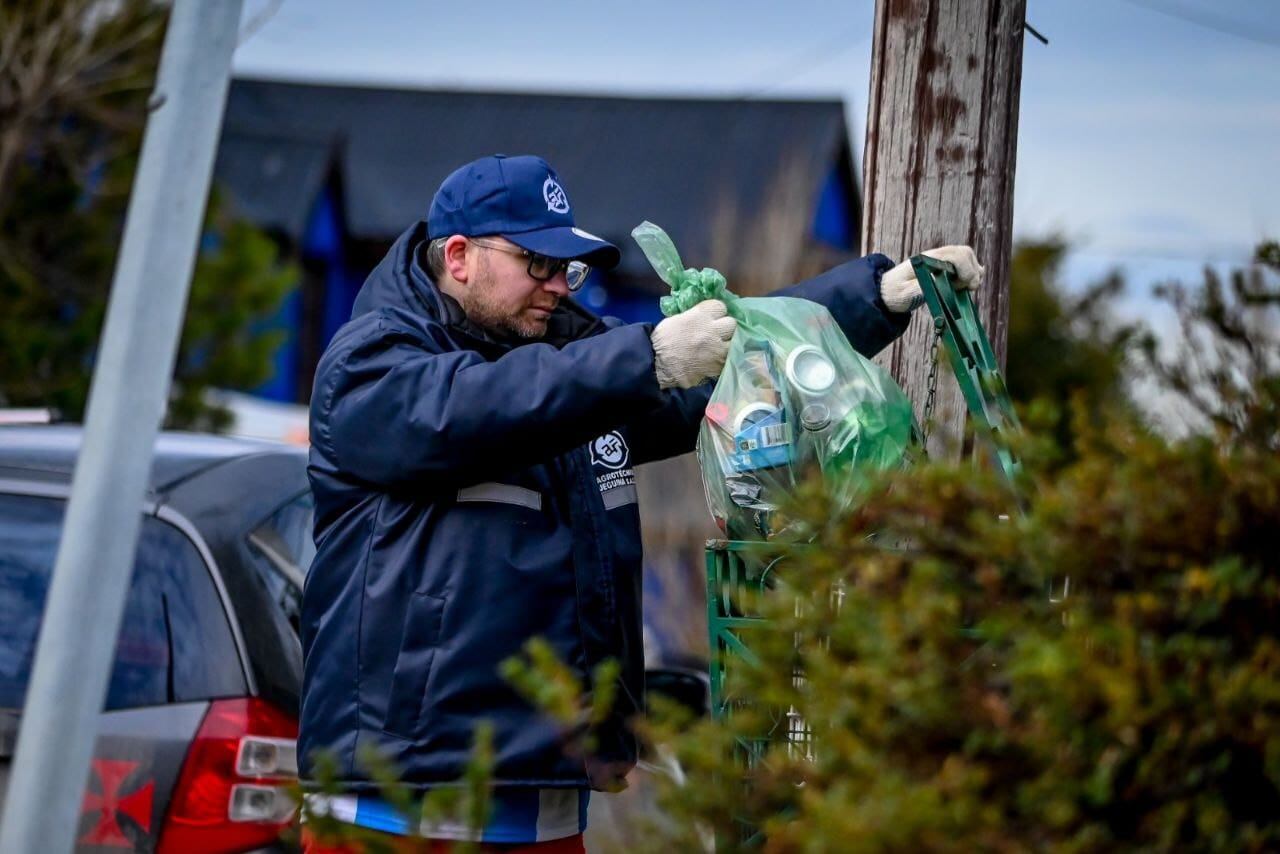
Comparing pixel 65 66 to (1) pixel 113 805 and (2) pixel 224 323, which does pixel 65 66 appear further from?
(1) pixel 113 805

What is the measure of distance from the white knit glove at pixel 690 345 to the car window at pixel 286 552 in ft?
4.22

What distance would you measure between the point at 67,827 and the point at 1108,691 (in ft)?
7.64

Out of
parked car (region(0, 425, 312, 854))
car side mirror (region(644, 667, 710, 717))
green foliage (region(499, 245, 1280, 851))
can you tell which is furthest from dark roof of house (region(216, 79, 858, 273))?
green foliage (region(499, 245, 1280, 851))

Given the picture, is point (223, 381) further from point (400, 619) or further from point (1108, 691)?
point (1108, 691)

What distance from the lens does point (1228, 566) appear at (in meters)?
1.62

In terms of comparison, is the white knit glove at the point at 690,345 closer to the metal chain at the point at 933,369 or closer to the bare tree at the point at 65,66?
the metal chain at the point at 933,369

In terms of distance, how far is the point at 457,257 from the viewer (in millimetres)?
3160

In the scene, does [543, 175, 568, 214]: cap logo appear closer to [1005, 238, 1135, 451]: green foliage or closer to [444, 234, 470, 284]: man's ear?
[444, 234, 470, 284]: man's ear

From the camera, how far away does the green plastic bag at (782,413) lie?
9.25ft

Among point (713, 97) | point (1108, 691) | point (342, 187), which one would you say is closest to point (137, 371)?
point (1108, 691)

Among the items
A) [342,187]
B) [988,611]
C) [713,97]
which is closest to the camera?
[988,611]

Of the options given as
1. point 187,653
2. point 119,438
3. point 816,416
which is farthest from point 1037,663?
point 187,653

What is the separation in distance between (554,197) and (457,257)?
0.74 ft

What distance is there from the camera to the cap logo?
10.4ft
